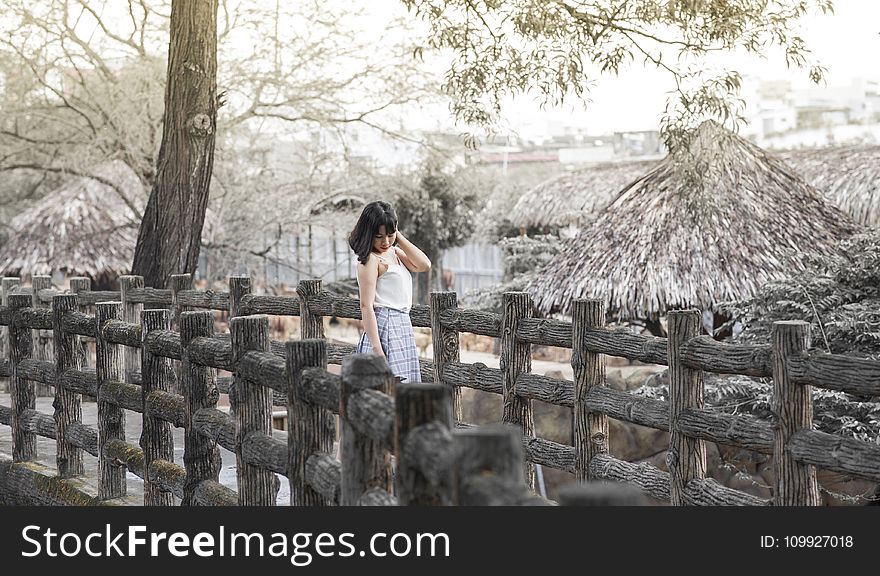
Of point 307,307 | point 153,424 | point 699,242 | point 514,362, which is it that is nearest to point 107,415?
point 153,424

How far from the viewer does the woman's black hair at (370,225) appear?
640cm

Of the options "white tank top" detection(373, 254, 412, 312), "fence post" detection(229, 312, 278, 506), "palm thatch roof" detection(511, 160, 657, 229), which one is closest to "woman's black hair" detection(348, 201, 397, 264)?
"white tank top" detection(373, 254, 412, 312)

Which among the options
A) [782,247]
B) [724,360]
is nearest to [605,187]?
[782,247]

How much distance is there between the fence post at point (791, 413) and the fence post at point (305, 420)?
192 cm

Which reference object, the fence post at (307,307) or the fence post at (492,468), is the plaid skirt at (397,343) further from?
the fence post at (492,468)

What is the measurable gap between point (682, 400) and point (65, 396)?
151 inches

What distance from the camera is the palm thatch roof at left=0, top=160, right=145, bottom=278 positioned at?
71.9 ft

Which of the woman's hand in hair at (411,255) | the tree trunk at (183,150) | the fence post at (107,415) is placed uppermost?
the tree trunk at (183,150)

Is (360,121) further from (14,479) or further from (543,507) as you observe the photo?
(543,507)

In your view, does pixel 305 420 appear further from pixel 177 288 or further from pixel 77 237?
pixel 77 237

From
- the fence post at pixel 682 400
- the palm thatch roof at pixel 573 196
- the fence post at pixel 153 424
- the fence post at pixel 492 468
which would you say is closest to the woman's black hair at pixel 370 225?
the fence post at pixel 153 424

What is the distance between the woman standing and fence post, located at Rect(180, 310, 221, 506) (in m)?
1.06

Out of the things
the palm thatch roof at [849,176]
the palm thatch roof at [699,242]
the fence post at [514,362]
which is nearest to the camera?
the fence post at [514,362]

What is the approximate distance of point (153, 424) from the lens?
20.4ft
